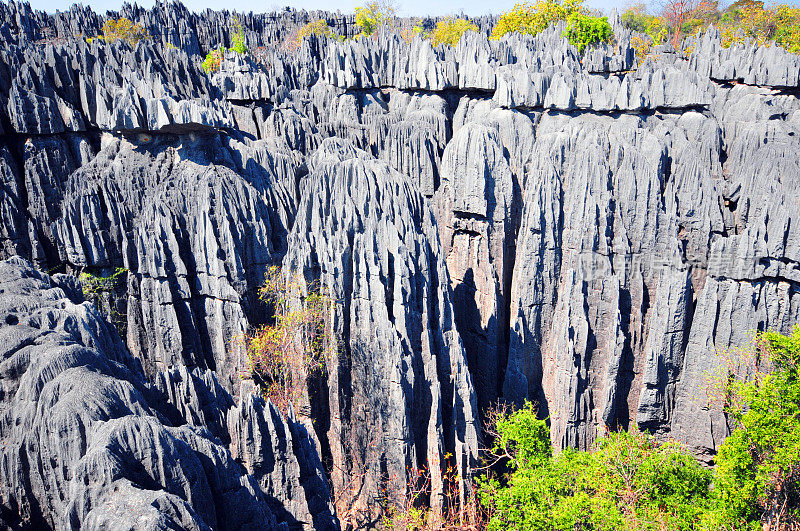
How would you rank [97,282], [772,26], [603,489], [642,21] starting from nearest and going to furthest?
[603,489] → [97,282] → [772,26] → [642,21]

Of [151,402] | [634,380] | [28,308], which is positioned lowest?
[634,380]

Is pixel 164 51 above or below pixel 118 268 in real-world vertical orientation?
above

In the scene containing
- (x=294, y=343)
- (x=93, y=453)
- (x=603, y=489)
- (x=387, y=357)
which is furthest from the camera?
(x=294, y=343)

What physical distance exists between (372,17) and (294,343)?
84634 millimetres

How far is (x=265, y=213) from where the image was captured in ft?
81.1

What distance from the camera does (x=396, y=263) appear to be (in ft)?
62.8

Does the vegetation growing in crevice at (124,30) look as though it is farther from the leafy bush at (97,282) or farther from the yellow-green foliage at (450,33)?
the leafy bush at (97,282)

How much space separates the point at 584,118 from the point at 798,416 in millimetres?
19174

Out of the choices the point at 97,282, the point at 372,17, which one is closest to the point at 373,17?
the point at 372,17

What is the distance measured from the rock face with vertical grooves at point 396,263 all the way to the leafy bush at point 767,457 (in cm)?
499

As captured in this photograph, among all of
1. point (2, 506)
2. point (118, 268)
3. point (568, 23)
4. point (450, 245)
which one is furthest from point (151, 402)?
point (568, 23)

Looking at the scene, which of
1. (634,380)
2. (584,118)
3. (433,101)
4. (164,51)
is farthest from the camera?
(164,51)

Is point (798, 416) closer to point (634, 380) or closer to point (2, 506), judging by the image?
point (634, 380)

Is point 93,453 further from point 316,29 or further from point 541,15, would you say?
point 316,29
